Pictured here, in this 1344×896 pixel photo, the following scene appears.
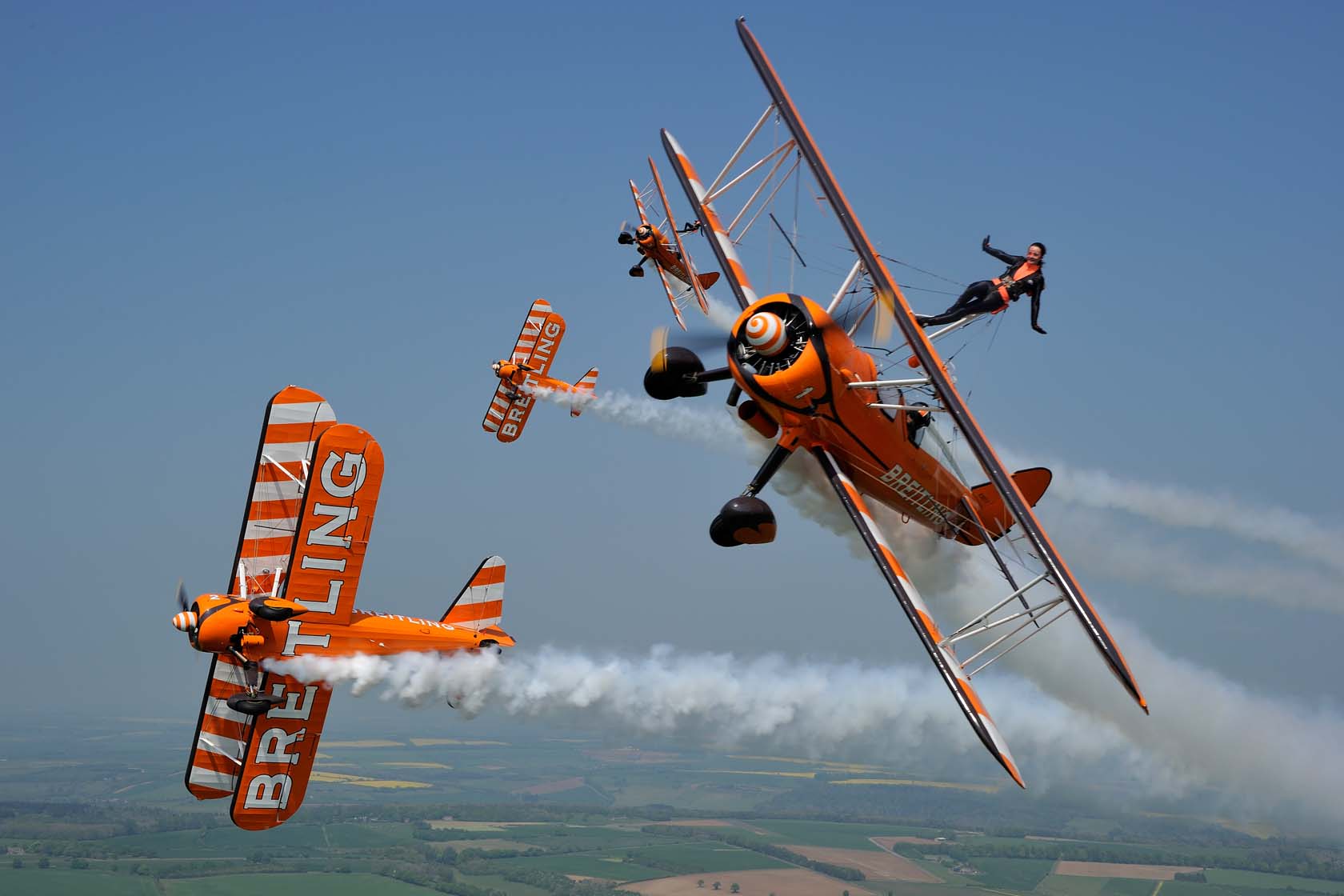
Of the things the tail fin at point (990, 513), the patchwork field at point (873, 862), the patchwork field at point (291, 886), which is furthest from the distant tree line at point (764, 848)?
the tail fin at point (990, 513)

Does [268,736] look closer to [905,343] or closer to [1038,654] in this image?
[905,343]

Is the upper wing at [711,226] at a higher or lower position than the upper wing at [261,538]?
higher

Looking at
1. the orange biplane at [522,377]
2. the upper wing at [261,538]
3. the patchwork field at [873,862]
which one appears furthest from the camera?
the patchwork field at [873,862]

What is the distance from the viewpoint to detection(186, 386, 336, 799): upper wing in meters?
18.8

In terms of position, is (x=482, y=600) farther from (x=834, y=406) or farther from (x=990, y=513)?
(x=990, y=513)

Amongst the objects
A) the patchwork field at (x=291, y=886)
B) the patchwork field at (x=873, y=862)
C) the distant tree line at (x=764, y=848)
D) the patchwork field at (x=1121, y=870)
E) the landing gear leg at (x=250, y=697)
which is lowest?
the patchwork field at (x=291, y=886)

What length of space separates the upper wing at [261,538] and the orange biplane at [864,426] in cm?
593

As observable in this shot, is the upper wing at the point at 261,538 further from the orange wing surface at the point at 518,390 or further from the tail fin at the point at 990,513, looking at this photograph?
the orange wing surface at the point at 518,390

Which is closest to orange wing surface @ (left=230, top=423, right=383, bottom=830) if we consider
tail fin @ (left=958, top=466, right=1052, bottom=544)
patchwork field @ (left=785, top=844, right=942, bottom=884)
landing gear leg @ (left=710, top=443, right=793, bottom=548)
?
landing gear leg @ (left=710, top=443, right=793, bottom=548)

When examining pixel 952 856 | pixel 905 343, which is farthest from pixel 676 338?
pixel 952 856

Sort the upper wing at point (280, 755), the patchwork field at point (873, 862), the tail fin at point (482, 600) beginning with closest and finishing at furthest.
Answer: the upper wing at point (280, 755), the tail fin at point (482, 600), the patchwork field at point (873, 862)

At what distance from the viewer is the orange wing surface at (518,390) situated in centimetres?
4050

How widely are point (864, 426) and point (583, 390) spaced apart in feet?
61.9

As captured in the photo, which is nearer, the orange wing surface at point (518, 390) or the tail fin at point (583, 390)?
the tail fin at point (583, 390)
